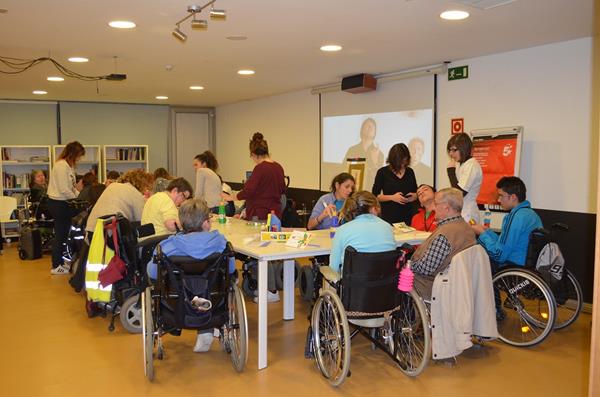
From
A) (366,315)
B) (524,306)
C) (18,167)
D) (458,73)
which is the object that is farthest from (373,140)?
(18,167)

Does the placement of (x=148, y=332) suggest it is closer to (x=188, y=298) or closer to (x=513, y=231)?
(x=188, y=298)

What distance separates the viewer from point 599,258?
4.95ft

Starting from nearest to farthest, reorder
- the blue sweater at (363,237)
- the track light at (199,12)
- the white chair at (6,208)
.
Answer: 1. the blue sweater at (363,237)
2. the track light at (199,12)
3. the white chair at (6,208)

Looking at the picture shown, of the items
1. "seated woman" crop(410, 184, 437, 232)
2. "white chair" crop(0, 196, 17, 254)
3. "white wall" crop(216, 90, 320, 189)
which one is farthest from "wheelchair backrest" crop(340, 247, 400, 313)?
"white chair" crop(0, 196, 17, 254)

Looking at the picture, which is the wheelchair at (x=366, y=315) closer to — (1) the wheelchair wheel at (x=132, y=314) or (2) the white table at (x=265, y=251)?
(2) the white table at (x=265, y=251)

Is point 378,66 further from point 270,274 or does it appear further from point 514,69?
point 270,274

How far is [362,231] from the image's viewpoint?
3443 mm

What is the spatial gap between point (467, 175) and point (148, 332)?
9.30 feet

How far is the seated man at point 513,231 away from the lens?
13.8 feet

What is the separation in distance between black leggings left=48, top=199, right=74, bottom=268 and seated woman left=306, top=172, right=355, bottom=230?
127 inches

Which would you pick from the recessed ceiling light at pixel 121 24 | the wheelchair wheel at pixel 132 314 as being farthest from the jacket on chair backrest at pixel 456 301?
the recessed ceiling light at pixel 121 24

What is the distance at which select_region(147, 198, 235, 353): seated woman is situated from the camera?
3438 millimetres

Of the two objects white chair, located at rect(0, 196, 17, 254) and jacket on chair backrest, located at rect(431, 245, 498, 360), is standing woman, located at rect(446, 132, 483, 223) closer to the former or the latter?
jacket on chair backrest, located at rect(431, 245, 498, 360)

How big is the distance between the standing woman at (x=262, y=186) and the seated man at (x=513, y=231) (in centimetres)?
199
